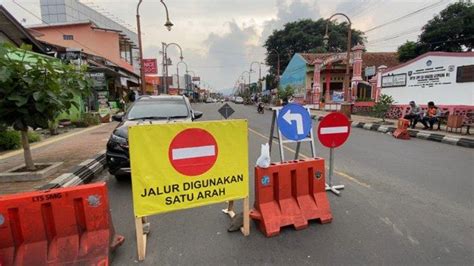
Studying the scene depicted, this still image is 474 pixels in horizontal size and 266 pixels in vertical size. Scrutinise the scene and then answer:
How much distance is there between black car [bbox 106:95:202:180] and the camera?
5.61 metres

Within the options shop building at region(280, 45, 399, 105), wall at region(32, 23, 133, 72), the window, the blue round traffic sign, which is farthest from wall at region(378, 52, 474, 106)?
the window

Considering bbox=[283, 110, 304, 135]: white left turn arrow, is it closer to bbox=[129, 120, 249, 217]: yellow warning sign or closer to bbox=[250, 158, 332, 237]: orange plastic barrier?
bbox=[250, 158, 332, 237]: orange plastic barrier

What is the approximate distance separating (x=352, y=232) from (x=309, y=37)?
51699 mm

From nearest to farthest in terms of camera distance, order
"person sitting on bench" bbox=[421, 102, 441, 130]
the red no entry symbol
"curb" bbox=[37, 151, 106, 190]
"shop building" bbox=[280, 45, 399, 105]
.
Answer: the red no entry symbol
"curb" bbox=[37, 151, 106, 190]
"person sitting on bench" bbox=[421, 102, 441, 130]
"shop building" bbox=[280, 45, 399, 105]

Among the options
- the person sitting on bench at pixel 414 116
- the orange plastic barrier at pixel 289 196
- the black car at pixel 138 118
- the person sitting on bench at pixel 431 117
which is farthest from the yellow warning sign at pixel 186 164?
the person sitting on bench at pixel 414 116

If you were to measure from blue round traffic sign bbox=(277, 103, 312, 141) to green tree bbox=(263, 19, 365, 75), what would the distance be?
158 ft

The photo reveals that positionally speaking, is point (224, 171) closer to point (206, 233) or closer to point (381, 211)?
point (206, 233)

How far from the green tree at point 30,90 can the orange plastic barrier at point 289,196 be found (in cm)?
421

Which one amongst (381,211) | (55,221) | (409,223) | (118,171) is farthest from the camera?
(118,171)

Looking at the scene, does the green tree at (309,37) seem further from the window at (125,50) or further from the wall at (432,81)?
the wall at (432,81)

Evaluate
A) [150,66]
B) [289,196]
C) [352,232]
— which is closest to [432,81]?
[352,232]

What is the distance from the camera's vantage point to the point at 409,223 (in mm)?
3973

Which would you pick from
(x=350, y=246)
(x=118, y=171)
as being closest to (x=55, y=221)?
(x=118, y=171)

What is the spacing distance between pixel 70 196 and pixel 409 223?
4.17 meters
